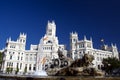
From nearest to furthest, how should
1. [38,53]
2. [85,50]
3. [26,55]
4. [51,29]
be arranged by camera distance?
[85,50]
[38,53]
[26,55]
[51,29]

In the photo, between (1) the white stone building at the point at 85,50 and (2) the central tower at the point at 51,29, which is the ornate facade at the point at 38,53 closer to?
(1) the white stone building at the point at 85,50

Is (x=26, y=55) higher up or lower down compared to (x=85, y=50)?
lower down

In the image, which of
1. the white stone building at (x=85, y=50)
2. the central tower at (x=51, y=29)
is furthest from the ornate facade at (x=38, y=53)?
the central tower at (x=51, y=29)

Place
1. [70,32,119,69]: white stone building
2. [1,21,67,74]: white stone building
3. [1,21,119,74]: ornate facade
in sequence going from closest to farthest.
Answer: [1,21,67,74]: white stone building, [1,21,119,74]: ornate facade, [70,32,119,69]: white stone building

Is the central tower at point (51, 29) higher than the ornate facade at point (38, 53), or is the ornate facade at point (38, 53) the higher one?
the central tower at point (51, 29)

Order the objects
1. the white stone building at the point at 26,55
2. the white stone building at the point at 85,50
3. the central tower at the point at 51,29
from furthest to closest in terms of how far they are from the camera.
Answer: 1. the central tower at the point at 51,29
2. the white stone building at the point at 85,50
3. the white stone building at the point at 26,55

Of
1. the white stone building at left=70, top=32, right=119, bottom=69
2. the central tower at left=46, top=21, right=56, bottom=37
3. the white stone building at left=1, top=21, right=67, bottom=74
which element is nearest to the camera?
the white stone building at left=1, top=21, right=67, bottom=74

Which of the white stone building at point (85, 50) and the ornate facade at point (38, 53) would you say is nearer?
the ornate facade at point (38, 53)

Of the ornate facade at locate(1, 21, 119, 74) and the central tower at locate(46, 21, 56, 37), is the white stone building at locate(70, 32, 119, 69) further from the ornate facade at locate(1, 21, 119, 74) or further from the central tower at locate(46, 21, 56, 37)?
the central tower at locate(46, 21, 56, 37)

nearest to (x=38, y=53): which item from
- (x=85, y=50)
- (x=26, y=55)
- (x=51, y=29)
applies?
(x=26, y=55)

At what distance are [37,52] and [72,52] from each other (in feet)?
80.2

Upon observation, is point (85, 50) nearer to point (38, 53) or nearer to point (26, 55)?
point (38, 53)

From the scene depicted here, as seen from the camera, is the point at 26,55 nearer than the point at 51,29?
Yes

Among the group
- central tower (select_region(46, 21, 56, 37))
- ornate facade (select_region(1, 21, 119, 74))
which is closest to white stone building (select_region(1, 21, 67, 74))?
ornate facade (select_region(1, 21, 119, 74))
